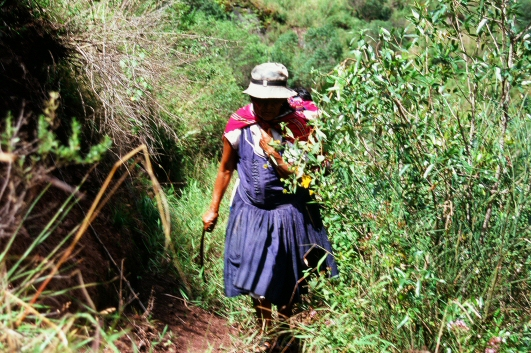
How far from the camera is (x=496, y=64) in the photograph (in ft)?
11.2

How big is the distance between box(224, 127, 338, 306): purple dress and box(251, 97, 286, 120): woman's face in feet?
0.43

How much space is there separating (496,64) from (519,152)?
1.49 feet

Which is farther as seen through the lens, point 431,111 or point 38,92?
point 38,92

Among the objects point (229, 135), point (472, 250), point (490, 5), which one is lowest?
point (472, 250)

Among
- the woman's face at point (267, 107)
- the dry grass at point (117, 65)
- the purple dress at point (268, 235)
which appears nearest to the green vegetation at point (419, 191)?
the purple dress at point (268, 235)

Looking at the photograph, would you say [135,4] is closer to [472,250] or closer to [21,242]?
[21,242]

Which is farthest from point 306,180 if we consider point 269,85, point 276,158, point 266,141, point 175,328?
point 175,328

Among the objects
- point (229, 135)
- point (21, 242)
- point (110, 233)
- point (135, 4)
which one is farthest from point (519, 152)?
point (135, 4)

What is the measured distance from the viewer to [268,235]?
4.30m

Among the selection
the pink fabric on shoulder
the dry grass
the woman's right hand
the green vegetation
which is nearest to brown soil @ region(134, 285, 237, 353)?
the green vegetation

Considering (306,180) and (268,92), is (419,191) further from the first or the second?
(268,92)

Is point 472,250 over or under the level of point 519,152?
under

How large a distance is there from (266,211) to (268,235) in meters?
0.15

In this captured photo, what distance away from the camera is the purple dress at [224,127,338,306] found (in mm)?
4250
